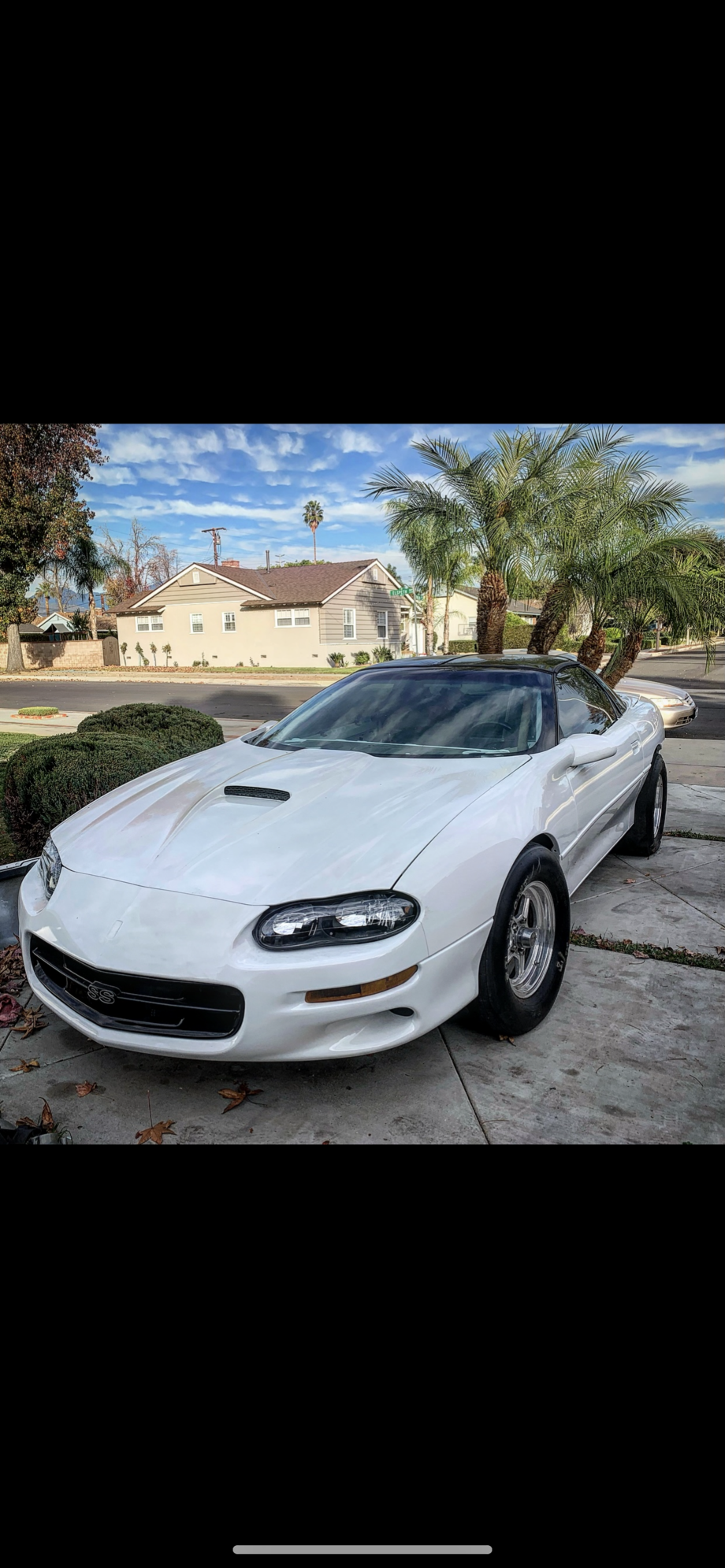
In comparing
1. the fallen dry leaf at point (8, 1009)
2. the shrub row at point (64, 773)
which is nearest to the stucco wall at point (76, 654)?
the shrub row at point (64, 773)

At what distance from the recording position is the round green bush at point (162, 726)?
585 cm

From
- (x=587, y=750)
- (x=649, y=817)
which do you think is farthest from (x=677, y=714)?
(x=587, y=750)

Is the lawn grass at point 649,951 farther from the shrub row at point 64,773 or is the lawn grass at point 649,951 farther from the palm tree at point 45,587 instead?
the palm tree at point 45,587

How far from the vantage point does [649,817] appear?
498 cm

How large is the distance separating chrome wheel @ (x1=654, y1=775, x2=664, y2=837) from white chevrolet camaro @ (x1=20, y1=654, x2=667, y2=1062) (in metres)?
1.68

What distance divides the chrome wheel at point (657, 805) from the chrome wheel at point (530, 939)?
2328 mm

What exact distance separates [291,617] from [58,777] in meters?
28.2

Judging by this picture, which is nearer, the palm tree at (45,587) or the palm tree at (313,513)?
the palm tree at (45,587)

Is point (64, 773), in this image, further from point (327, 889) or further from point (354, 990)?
point (354, 990)
